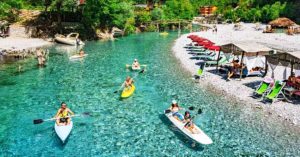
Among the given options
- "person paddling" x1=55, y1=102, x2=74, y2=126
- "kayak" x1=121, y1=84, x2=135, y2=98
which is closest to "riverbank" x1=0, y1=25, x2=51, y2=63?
"kayak" x1=121, y1=84, x2=135, y2=98

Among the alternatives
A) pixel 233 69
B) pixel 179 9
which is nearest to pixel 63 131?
pixel 233 69

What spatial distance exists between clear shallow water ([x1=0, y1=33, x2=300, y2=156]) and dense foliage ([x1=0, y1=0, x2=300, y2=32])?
30493mm

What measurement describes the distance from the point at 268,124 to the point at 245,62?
47.1ft

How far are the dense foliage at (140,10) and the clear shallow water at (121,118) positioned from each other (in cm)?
3049

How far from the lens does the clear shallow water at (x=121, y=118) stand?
2217 centimetres

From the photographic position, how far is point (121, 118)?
27.6 metres

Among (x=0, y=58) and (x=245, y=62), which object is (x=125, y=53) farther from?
(x=245, y=62)

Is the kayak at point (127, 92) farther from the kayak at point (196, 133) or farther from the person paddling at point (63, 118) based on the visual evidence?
the kayak at point (196, 133)

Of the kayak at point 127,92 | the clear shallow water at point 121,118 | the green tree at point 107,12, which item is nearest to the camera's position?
the clear shallow water at point 121,118

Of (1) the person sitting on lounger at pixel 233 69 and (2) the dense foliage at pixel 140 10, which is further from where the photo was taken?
(2) the dense foliage at pixel 140 10

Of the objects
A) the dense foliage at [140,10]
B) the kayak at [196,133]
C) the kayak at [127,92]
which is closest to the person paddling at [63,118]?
the kayak at [196,133]

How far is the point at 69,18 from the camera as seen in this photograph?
84938 mm

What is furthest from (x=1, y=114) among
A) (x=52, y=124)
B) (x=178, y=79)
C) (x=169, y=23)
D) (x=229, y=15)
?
(x=229, y=15)

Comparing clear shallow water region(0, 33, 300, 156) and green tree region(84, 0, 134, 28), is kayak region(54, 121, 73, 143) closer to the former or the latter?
clear shallow water region(0, 33, 300, 156)
